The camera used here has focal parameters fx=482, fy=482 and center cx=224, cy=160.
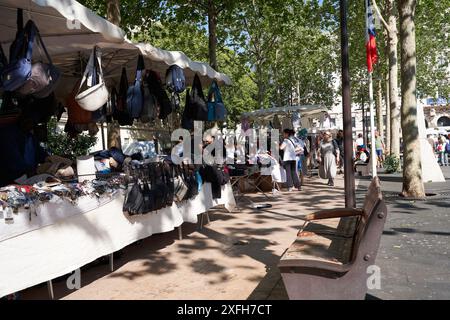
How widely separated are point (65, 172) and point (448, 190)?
9.01 m

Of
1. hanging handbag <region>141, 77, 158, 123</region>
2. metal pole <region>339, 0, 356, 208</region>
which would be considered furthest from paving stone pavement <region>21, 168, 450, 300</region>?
hanging handbag <region>141, 77, 158, 123</region>

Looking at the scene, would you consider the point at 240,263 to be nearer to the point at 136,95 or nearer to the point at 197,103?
the point at 136,95

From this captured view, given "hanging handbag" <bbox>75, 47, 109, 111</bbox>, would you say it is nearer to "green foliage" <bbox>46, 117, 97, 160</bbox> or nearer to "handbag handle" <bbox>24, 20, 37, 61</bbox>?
"handbag handle" <bbox>24, 20, 37, 61</bbox>

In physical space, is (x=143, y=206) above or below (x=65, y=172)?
below

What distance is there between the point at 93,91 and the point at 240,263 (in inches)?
103

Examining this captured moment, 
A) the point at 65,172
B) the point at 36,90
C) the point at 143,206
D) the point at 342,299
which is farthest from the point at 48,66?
the point at 342,299

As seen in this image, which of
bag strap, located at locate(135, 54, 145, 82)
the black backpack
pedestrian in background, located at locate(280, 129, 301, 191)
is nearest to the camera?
bag strap, located at locate(135, 54, 145, 82)

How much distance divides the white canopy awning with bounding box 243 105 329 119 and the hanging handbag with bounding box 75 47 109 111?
12.1 meters

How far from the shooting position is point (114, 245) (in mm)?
5109

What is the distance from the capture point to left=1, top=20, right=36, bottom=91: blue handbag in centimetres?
443

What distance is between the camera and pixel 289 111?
17.5m

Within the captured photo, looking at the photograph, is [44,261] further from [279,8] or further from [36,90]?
[279,8]

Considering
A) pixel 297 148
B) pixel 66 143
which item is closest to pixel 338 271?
pixel 297 148

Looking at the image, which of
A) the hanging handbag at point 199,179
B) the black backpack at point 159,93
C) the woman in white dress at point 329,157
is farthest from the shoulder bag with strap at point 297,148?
the black backpack at point 159,93
